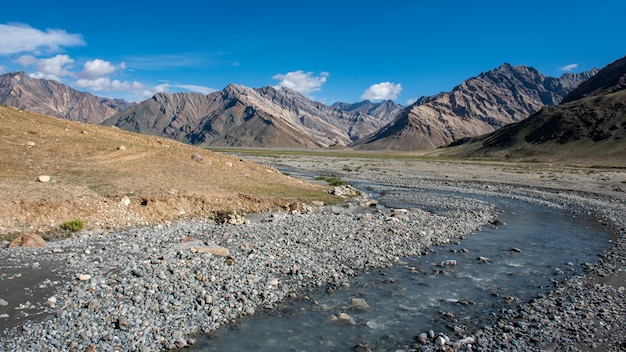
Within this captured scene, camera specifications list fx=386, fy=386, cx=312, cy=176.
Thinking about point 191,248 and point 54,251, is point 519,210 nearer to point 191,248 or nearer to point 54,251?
point 191,248

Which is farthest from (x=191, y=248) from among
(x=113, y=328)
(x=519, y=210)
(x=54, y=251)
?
(x=519, y=210)

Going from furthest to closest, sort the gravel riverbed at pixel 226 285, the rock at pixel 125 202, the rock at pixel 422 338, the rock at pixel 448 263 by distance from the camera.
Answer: the rock at pixel 125 202 < the rock at pixel 448 263 < the rock at pixel 422 338 < the gravel riverbed at pixel 226 285

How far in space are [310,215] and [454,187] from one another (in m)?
34.5

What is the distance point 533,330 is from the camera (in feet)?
40.5

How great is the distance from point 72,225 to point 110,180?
27.7 ft

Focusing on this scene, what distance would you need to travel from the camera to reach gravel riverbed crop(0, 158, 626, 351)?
37.2 feet

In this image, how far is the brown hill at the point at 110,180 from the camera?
907 inches

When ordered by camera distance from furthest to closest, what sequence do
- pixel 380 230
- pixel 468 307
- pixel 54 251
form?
1. pixel 380 230
2. pixel 54 251
3. pixel 468 307

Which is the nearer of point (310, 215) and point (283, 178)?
point (310, 215)

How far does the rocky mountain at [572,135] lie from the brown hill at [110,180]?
124m

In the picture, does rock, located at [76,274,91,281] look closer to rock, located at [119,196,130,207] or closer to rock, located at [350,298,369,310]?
rock, located at [350,298,369,310]

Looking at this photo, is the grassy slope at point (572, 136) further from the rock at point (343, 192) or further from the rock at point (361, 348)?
the rock at point (361, 348)

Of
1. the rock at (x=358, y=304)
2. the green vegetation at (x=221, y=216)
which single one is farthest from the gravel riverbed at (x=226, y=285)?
the rock at (x=358, y=304)

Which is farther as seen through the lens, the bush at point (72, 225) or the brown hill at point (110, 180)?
the brown hill at point (110, 180)
